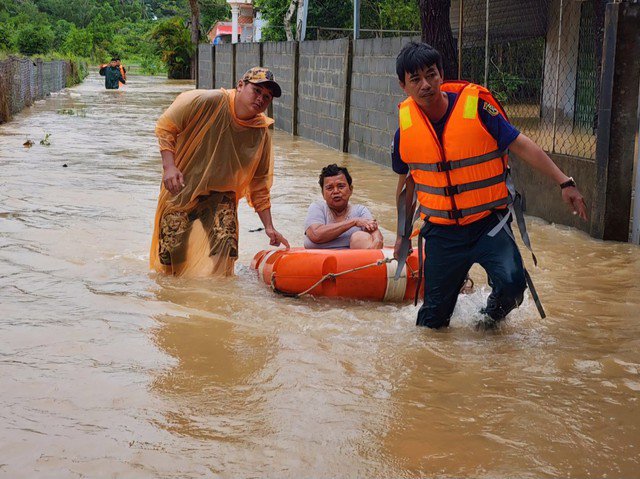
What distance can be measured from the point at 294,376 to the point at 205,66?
90.5 ft

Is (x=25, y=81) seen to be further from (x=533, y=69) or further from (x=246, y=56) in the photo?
(x=533, y=69)

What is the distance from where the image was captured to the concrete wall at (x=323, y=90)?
1694cm

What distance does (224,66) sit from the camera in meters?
28.5

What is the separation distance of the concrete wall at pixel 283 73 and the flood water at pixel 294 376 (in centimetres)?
1196

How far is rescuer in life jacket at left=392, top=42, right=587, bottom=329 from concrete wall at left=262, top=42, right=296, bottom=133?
14.9 meters

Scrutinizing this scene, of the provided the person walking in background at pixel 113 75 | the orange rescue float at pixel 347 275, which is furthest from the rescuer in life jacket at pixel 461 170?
the person walking in background at pixel 113 75

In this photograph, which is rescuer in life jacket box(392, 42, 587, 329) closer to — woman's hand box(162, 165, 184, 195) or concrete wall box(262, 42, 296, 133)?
woman's hand box(162, 165, 184, 195)

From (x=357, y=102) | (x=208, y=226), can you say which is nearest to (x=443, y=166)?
(x=208, y=226)

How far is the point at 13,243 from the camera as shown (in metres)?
8.60

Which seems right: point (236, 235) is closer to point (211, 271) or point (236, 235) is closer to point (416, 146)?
point (211, 271)

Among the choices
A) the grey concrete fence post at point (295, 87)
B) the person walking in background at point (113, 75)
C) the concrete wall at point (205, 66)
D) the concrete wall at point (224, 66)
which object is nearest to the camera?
the grey concrete fence post at point (295, 87)

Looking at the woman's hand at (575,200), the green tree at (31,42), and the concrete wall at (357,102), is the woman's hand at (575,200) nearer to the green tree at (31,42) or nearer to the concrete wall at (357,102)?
the concrete wall at (357,102)

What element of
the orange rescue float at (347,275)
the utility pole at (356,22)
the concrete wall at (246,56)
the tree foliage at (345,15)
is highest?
the tree foliage at (345,15)

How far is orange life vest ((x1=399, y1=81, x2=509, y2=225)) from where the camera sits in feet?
16.9
